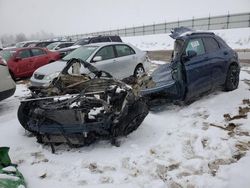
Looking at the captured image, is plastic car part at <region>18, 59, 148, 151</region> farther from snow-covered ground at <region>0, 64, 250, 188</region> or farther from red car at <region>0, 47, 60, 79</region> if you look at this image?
red car at <region>0, 47, 60, 79</region>

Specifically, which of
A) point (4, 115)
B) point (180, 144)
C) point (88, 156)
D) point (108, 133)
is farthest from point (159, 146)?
point (4, 115)

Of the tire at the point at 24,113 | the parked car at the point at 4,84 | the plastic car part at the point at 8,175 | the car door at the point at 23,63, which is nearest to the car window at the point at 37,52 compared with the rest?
the car door at the point at 23,63

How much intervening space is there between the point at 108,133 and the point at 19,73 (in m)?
8.79

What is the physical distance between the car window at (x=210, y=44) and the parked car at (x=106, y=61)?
2.89 m

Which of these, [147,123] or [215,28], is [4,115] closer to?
[147,123]

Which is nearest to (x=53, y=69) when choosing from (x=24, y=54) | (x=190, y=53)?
(x=190, y=53)

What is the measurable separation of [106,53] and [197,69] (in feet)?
11.7

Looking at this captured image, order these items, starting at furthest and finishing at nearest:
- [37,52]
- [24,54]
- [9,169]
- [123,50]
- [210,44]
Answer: [37,52], [24,54], [123,50], [210,44], [9,169]

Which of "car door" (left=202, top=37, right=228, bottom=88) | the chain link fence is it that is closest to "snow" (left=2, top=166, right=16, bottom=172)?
"car door" (left=202, top=37, right=228, bottom=88)

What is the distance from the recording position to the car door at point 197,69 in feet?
21.5

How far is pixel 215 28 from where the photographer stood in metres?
32.1

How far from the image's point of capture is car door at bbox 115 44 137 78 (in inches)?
381

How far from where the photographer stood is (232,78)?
7910mm

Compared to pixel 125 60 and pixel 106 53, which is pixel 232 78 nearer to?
pixel 125 60
